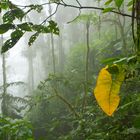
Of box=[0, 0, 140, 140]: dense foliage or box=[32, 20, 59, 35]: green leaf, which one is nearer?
box=[0, 0, 140, 140]: dense foliage

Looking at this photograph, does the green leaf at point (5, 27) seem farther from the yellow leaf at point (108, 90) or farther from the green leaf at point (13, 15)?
the yellow leaf at point (108, 90)

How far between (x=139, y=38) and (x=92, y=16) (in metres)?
6.94

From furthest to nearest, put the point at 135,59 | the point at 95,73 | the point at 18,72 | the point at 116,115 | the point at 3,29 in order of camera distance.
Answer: the point at 18,72 < the point at 95,73 < the point at 116,115 < the point at 3,29 < the point at 135,59

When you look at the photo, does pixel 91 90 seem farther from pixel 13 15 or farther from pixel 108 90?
pixel 108 90

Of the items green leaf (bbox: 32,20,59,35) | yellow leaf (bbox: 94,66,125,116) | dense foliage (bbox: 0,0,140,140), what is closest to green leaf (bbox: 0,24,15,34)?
dense foliage (bbox: 0,0,140,140)

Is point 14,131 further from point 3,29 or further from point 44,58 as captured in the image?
point 44,58

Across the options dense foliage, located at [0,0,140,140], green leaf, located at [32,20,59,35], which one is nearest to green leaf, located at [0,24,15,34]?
dense foliage, located at [0,0,140,140]

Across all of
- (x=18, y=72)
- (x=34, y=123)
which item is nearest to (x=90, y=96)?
(x=34, y=123)

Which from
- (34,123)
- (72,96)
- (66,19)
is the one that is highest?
(66,19)

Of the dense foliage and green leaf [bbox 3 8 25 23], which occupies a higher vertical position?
green leaf [bbox 3 8 25 23]

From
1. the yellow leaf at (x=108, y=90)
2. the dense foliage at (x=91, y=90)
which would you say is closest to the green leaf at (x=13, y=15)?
the dense foliage at (x=91, y=90)

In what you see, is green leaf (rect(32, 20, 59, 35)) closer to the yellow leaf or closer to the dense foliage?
the dense foliage

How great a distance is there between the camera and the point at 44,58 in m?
22.5

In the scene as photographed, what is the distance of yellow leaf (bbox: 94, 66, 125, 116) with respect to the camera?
983mm
